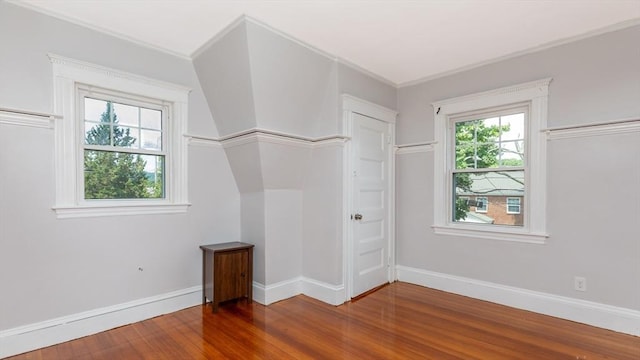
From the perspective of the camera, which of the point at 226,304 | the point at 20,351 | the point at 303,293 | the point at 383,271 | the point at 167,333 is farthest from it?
the point at 383,271

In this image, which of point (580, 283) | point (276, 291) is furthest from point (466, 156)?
point (276, 291)

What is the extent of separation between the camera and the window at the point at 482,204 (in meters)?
3.46

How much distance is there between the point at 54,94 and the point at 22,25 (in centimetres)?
51

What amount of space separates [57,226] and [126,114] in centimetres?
111

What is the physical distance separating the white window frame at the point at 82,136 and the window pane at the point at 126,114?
11cm

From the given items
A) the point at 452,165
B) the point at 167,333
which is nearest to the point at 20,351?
the point at 167,333

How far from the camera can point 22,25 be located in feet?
7.62

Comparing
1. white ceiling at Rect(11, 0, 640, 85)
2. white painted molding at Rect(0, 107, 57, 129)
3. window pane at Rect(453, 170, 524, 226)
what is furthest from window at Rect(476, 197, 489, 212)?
white painted molding at Rect(0, 107, 57, 129)

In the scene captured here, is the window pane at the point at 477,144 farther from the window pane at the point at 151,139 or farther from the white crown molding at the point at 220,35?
the window pane at the point at 151,139

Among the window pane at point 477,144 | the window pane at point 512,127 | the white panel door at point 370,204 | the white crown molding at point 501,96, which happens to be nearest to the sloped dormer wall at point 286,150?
the white panel door at point 370,204

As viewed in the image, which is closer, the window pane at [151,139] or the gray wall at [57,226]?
the gray wall at [57,226]

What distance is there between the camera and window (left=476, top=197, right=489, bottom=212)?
3457 mm

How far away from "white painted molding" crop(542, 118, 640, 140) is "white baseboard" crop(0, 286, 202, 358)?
3846mm

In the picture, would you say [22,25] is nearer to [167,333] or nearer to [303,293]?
[167,333]
